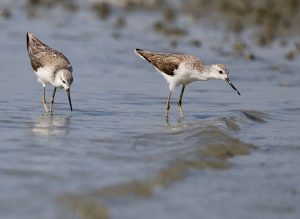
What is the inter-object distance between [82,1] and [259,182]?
15523 millimetres

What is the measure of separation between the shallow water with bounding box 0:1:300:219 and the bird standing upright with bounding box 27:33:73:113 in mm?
475

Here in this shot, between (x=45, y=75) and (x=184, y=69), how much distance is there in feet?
7.58

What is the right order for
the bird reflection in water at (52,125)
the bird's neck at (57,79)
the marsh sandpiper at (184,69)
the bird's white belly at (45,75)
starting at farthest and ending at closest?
the marsh sandpiper at (184,69)
the bird's white belly at (45,75)
the bird's neck at (57,79)
the bird reflection in water at (52,125)

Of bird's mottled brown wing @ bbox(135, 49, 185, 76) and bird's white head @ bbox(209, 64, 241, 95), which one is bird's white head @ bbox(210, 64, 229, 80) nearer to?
bird's white head @ bbox(209, 64, 241, 95)

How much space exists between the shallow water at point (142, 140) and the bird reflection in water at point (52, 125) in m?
0.02

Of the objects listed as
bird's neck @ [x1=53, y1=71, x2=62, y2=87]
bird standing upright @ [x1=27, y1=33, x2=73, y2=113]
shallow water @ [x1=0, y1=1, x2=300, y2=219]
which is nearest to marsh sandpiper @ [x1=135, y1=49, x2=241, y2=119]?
shallow water @ [x1=0, y1=1, x2=300, y2=219]

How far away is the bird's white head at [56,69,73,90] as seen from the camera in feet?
39.0

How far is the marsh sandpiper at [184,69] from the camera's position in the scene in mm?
12633

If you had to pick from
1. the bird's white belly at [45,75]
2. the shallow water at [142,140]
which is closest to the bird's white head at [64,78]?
the bird's white belly at [45,75]

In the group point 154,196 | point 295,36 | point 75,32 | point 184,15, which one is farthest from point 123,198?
point 184,15

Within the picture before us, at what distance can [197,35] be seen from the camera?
19750 mm

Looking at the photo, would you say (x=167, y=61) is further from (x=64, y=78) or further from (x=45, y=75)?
(x=45, y=75)

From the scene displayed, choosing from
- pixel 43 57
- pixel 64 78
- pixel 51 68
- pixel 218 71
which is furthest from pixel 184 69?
pixel 43 57

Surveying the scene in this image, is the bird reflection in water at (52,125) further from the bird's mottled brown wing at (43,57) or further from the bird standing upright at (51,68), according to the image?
the bird's mottled brown wing at (43,57)
